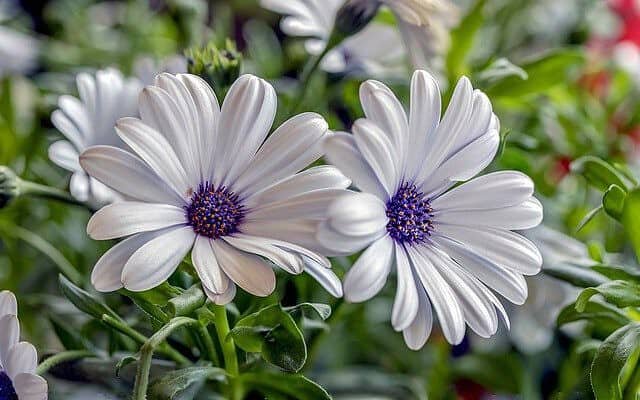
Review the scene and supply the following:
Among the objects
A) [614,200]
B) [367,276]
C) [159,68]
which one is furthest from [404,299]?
[159,68]

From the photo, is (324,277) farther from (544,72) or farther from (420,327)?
(544,72)

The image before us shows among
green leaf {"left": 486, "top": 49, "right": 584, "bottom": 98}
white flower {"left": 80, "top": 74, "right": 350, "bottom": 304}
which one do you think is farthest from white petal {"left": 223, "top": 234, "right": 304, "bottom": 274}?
green leaf {"left": 486, "top": 49, "right": 584, "bottom": 98}

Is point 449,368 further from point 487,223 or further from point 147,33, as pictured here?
point 147,33

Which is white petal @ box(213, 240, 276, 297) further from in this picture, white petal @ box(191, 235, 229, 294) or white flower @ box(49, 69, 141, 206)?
white flower @ box(49, 69, 141, 206)

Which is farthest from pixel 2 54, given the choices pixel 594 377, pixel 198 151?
pixel 594 377

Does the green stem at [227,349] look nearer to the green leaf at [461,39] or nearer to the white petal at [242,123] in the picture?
the white petal at [242,123]
